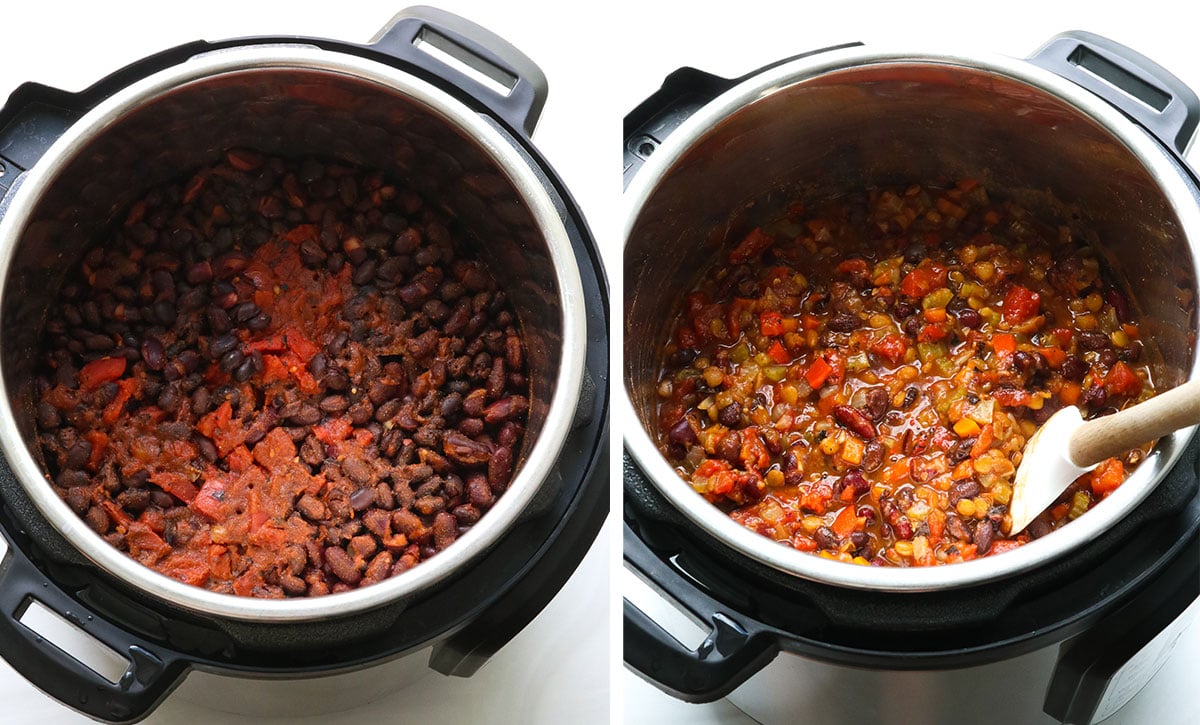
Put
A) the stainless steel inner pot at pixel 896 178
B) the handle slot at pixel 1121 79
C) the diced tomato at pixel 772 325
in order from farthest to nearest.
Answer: the diced tomato at pixel 772 325, the handle slot at pixel 1121 79, the stainless steel inner pot at pixel 896 178

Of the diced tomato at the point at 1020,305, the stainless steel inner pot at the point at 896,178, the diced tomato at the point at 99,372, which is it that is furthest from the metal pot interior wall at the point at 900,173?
the diced tomato at the point at 99,372

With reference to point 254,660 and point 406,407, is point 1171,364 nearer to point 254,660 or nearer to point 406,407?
point 406,407

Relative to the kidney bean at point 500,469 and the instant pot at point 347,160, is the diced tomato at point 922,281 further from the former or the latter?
the kidney bean at point 500,469

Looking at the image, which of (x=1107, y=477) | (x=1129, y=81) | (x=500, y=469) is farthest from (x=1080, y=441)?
(x=500, y=469)

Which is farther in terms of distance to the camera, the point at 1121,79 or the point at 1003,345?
the point at 1003,345

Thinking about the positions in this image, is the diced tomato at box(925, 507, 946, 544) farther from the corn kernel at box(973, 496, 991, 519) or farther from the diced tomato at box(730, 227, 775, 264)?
the diced tomato at box(730, 227, 775, 264)

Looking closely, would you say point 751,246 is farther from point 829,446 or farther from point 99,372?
point 99,372
